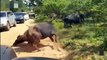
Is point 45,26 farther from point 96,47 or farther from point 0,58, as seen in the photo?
point 0,58

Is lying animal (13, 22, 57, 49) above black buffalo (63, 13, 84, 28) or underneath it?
above

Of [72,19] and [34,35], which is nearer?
[34,35]

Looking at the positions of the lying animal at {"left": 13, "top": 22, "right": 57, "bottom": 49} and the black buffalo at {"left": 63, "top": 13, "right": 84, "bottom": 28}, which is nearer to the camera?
the lying animal at {"left": 13, "top": 22, "right": 57, "bottom": 49}

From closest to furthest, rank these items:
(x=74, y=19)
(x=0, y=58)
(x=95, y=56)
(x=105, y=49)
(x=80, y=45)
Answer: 1. (x=0, y=58)
2. (x=95, y=56)
3. (x=105, y=49)
4. (x=80, y=45)
5. (x=74, y=19)

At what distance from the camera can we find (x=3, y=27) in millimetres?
23625

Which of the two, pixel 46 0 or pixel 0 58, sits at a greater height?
pixel 0 58

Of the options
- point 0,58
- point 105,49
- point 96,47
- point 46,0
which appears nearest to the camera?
point 0,58

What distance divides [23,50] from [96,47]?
2892 millimetres

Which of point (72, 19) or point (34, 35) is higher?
point (34, 35)

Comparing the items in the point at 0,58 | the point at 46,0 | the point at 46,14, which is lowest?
the point at 46,14

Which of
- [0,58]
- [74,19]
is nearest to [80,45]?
[0,58]

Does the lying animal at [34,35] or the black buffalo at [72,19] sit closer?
the lying animal at [34,35]

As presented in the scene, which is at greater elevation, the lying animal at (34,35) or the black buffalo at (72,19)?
the lying animal at (34,35)

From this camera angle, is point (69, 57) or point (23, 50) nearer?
point (69, 57)
